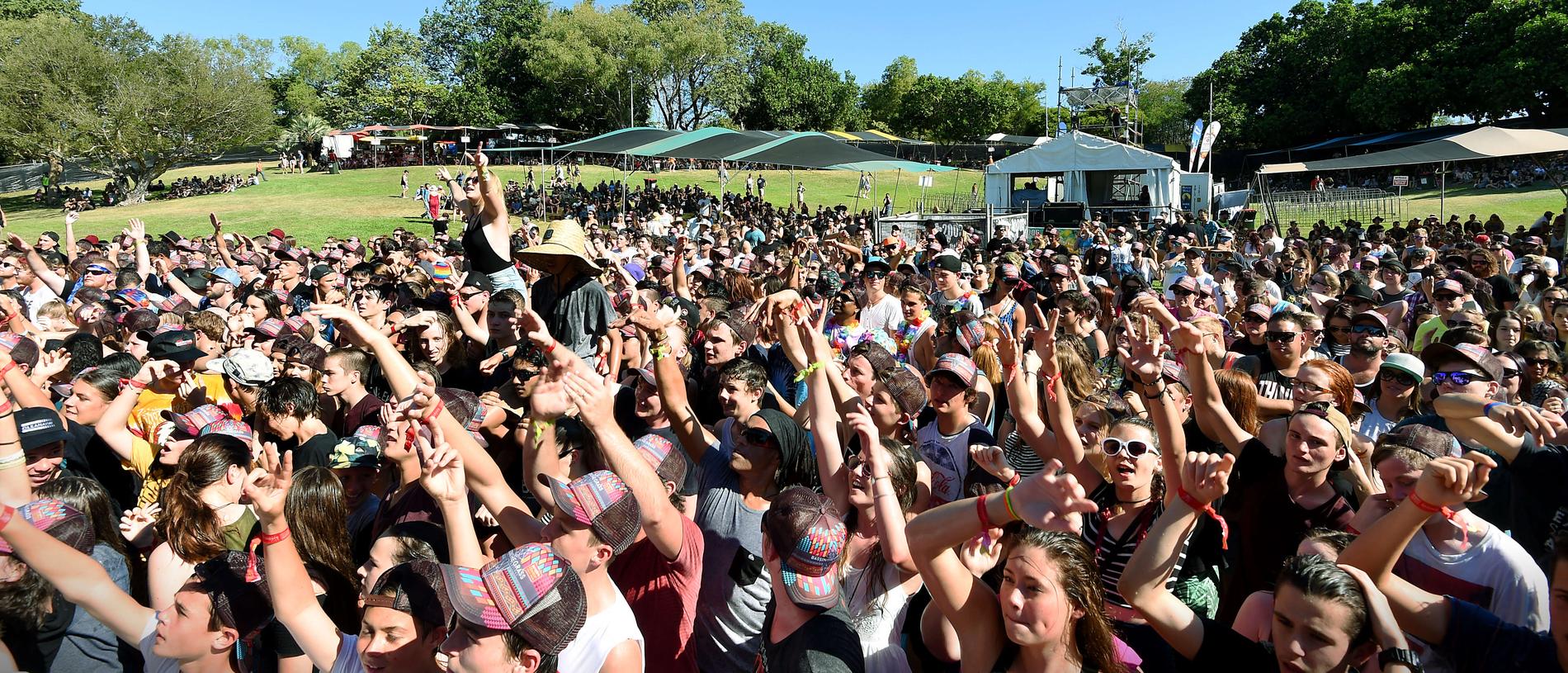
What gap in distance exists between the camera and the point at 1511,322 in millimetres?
5816

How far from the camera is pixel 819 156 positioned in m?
19.6

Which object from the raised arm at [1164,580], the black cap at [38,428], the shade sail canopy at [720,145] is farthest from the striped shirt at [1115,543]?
the shade sail canopy at [720,145]

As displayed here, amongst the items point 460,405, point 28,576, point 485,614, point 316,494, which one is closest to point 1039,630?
point 485,614

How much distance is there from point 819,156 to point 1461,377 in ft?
52.8

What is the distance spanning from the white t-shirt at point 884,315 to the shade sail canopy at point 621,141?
1637cm

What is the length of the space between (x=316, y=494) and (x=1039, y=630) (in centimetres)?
237

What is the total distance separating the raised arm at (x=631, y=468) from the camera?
2.84 m

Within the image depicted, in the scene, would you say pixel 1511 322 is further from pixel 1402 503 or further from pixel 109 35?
pixel 109 35

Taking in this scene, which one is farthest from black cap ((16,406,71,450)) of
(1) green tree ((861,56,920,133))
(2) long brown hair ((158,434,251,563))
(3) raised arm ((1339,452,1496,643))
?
(1) green tree ((861,56,920,133))

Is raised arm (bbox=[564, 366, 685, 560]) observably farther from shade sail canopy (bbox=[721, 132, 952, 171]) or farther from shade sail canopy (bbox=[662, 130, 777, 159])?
shade sail canopy (bbox=[662, 130, 777, 159])

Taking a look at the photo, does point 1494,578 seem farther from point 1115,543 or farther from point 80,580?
point 80,580

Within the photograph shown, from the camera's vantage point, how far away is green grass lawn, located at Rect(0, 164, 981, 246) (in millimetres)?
31297

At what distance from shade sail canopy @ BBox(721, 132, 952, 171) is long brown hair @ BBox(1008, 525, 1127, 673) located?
55.0 feet

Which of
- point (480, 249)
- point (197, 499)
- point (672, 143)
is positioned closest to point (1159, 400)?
point (197, 499)
